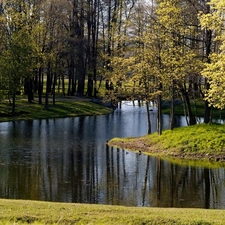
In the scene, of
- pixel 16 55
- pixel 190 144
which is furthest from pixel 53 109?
pixel 190 144

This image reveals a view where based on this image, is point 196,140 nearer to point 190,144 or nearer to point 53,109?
point 190,144

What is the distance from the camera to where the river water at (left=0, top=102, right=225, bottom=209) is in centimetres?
1708

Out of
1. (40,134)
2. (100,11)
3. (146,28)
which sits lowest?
(40,134)

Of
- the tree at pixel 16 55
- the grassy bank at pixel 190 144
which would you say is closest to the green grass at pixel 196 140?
the grassy bank at pixel 190 144

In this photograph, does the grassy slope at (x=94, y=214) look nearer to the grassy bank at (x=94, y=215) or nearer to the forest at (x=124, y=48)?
the grassy bank at (x=94, y=215)

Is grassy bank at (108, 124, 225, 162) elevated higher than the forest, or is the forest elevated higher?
the forest

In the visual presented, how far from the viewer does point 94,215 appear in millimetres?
11914

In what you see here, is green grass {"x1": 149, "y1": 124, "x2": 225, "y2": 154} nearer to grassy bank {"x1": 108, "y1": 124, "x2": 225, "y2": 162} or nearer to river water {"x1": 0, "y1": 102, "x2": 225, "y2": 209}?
grassy bank {"x1": 108, "y1": 124, "x2": 225, "y2": 162}

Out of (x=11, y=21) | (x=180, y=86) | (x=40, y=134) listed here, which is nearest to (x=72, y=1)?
(x=11, y=21)

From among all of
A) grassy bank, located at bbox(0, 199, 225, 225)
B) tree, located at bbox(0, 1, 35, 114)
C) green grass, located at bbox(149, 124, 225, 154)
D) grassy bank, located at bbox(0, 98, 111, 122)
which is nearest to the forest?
tree, located at bbox(0, 1, 35, 114)

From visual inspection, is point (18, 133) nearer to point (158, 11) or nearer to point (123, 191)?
point (158, 11)

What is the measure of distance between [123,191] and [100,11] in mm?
57866

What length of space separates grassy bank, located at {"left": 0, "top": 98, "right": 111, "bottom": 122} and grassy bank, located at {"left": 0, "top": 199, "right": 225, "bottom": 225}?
35.5 m

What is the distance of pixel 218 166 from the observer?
23.8 metres
